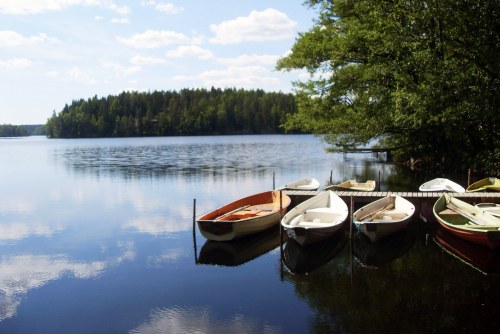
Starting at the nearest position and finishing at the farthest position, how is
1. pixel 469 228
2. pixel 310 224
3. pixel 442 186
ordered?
1. pixel 469 228
2. pixel 310 224
3. pixel 442 186

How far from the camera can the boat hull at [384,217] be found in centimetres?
1728

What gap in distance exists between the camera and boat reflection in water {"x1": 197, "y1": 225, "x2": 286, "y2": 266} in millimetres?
16641

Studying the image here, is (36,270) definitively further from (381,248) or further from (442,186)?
(442,186)

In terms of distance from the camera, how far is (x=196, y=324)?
36.5ft

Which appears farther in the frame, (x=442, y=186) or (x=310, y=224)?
(x=442, y=186)

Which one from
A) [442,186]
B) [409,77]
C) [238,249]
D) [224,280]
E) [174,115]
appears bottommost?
[224,280]

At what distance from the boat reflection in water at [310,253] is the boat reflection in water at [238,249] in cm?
94

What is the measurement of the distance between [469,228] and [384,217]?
3.58 meters

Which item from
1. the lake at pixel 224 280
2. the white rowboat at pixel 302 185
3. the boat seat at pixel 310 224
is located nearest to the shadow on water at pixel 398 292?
the lake at pixel 224 280

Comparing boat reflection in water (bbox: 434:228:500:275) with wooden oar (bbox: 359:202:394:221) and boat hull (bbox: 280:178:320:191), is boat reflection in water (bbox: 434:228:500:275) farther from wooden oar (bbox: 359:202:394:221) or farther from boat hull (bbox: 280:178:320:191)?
boat hull (bbox: 280:178:320:191)

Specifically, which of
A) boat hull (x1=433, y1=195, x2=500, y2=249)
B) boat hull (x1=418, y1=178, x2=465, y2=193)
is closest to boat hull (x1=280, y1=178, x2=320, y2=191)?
boat hull (x1=418, y1=178, x2=465, y2=193)

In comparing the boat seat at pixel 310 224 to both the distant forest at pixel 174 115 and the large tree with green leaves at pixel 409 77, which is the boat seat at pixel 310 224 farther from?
the distant forest at pixel 174 115

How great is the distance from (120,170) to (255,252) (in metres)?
34.8

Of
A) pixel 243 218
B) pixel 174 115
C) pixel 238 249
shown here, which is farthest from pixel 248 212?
pixel 174 115
